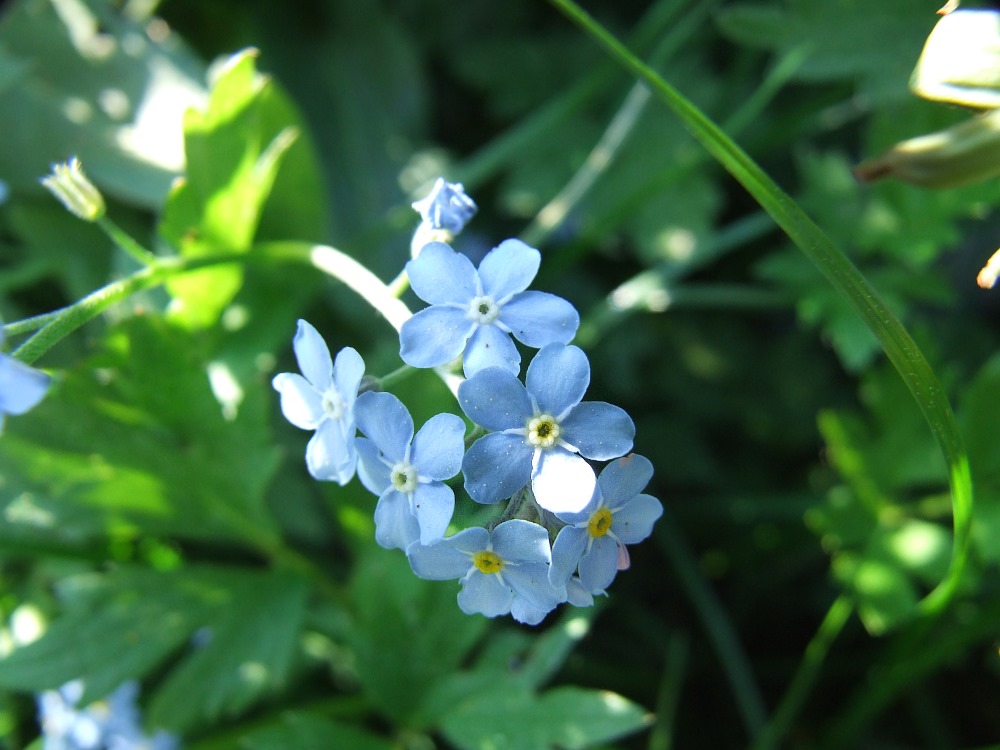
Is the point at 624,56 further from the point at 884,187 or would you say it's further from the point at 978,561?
the point at 978,561

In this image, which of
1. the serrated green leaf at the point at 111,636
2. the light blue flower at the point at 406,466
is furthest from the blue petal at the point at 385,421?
the serrated green leaf at the point at 111,636

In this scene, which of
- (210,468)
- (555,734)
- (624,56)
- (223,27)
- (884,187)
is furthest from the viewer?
(223,27)

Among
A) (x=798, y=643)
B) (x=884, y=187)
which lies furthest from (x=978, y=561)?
(x=884, y=187)

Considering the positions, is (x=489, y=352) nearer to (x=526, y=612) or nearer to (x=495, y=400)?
(x=495, y=400)

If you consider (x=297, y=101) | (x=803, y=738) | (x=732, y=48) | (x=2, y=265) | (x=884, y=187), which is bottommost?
(x=803, y=738)

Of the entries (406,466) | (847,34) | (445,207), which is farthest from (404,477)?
(847,34)

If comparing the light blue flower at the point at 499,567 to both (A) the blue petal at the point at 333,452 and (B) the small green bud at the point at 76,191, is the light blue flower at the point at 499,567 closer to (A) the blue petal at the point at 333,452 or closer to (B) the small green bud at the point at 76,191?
(A) the blue petal at the point at 333,452
